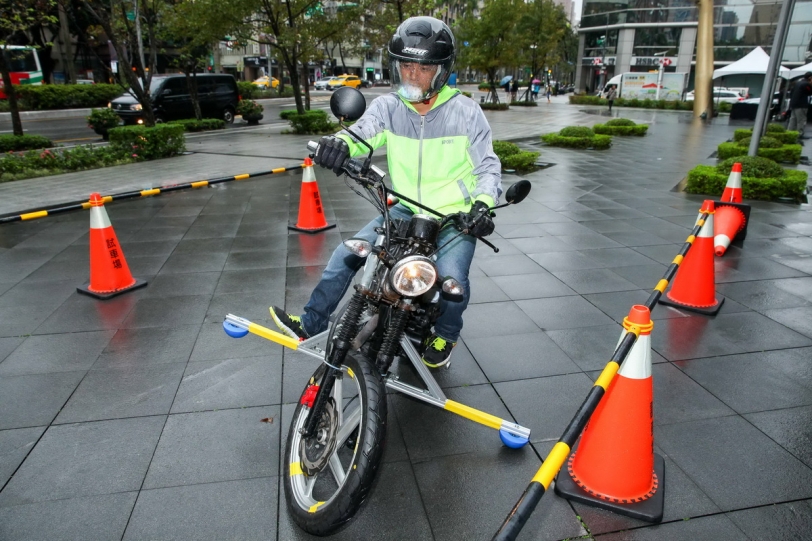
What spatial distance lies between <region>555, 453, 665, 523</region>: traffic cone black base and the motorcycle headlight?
50.4 inches

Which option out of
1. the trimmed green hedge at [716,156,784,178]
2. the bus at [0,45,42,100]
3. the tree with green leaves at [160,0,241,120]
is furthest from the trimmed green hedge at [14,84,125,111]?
the trimmed green hedge at [716,156,784,178]

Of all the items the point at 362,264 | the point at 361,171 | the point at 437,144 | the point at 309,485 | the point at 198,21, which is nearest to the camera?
the point at 309,485

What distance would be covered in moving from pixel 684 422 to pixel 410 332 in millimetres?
1711

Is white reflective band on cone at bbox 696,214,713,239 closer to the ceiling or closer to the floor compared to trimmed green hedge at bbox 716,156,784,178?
closer to the ceiling

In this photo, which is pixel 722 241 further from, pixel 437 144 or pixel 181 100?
pixel 181 100

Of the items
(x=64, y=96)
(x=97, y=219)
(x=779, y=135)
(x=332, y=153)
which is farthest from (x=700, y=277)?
(x=64, y=96)

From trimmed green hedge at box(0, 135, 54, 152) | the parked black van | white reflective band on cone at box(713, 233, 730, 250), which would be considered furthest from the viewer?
the parked black van

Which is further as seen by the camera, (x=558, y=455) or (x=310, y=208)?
(x=310, y=208)

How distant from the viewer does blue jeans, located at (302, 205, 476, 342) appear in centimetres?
327

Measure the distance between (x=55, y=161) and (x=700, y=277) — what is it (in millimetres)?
12402

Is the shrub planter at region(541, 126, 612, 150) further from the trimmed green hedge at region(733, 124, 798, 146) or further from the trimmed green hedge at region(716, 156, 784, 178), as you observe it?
the trimmed green hedge at region(716, 156, 784, 178)

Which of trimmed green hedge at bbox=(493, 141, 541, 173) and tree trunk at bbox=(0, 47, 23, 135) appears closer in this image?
trimmed green hedge at bbox=(493, 141, 541, 173)

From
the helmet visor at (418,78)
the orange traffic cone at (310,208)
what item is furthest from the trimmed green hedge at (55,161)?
the helmet visor at (418,78)

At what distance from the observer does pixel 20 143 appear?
50.4 feet
